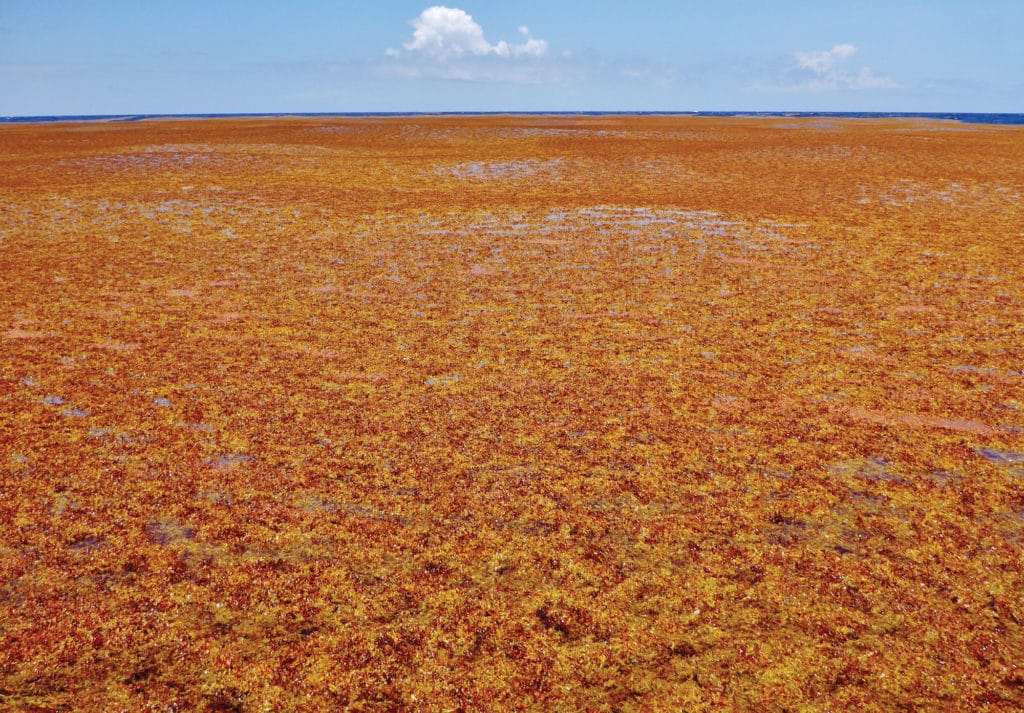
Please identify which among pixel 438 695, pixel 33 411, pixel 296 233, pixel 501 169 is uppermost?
Answer: pixel 501 169

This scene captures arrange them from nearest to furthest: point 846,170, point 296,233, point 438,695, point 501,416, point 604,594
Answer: point 438,695 < point 604,594 < point 501,416 < point 296,233 < point 846,170

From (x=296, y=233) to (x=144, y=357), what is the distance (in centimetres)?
1069

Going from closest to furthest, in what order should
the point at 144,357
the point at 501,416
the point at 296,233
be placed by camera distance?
the point at 501,416, the point at 144,357, the point at 296,233

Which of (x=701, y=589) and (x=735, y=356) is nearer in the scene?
(x=701, y=589)

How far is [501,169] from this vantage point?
3631cm

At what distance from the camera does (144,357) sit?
10.5 m

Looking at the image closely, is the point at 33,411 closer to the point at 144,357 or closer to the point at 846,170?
the point at 144,357

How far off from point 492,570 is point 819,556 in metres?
2.70

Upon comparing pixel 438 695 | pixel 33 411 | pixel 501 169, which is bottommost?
pixel 438 695

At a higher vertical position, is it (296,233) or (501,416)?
(296,233)

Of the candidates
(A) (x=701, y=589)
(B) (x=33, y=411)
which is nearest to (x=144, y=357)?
(B) (x=33, y=411)

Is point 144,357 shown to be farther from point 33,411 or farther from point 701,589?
point 701,589

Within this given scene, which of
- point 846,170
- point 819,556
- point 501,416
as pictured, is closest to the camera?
point 819,556

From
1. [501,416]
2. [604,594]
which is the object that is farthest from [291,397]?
[604,594]
